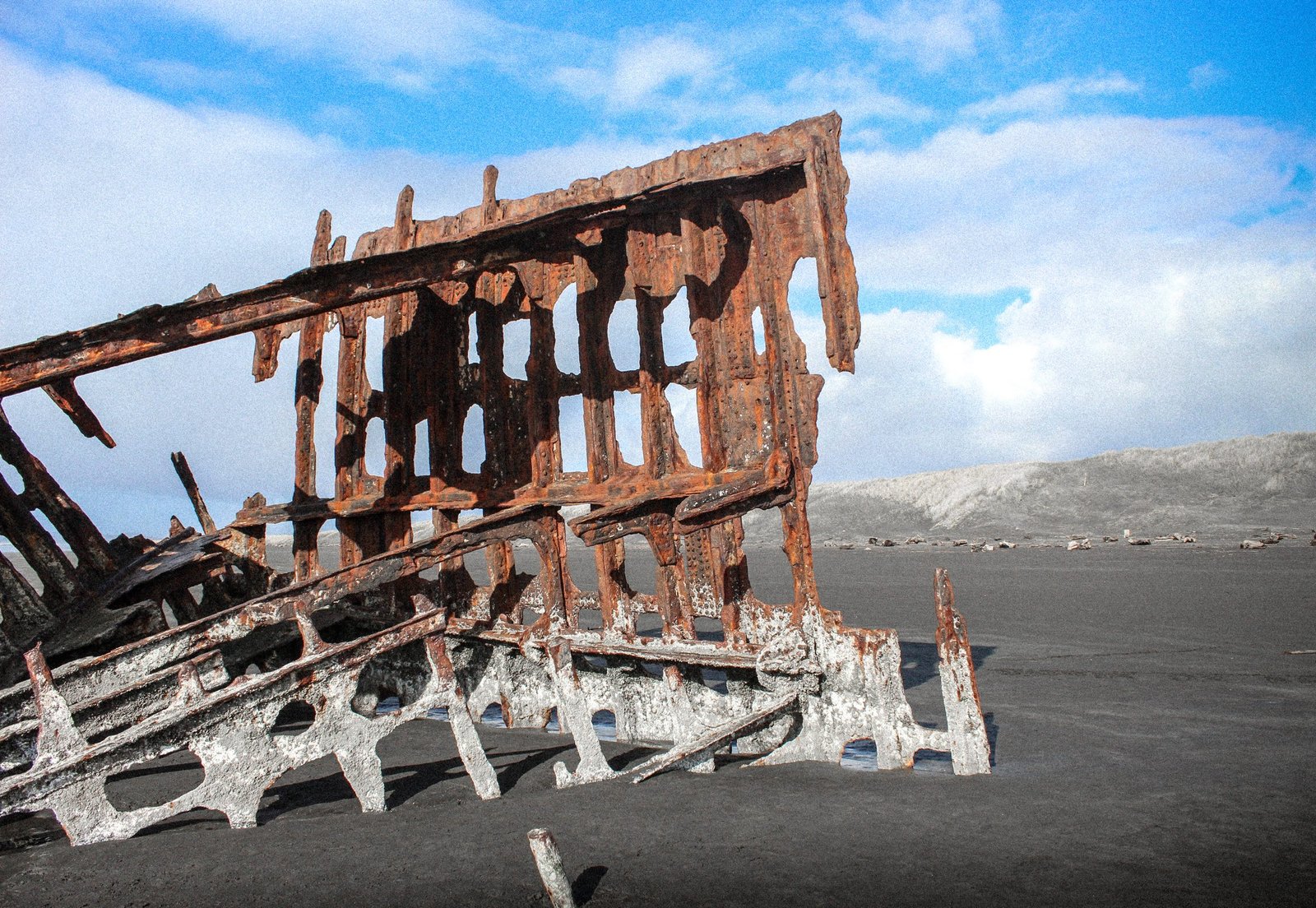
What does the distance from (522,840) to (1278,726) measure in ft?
17.0

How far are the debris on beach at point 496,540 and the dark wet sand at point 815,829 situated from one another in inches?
12.0

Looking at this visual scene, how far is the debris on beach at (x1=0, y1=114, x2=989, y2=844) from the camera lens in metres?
5.48

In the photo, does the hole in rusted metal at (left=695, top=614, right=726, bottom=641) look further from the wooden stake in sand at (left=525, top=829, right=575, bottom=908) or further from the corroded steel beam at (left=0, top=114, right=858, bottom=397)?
the wooden stake in sand at (left=525, top=829, right=575, bottom=908)

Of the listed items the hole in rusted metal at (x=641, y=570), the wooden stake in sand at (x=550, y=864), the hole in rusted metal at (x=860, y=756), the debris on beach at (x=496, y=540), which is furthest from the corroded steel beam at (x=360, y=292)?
the hole in rusted metal at (x=641, y=570)

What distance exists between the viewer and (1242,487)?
30.0 metres

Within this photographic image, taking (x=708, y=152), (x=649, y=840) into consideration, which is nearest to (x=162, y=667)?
(x=649, y=840)

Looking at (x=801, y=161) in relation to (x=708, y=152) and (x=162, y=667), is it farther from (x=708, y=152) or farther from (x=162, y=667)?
(x=162, y=667)

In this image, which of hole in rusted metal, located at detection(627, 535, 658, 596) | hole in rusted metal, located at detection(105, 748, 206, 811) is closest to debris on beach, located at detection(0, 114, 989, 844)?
hole in rusted metal, located at detection(105, 748, 206, 811)

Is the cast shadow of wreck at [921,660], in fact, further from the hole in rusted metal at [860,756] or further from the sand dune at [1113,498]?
the sand dune at [1113,498]

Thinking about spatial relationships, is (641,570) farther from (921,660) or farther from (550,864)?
(550,864)

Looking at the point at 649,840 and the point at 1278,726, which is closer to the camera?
the point at 649,840

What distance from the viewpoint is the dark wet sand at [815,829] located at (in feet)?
13.0

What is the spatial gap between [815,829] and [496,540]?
325 centimetres

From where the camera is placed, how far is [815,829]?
4.62m
